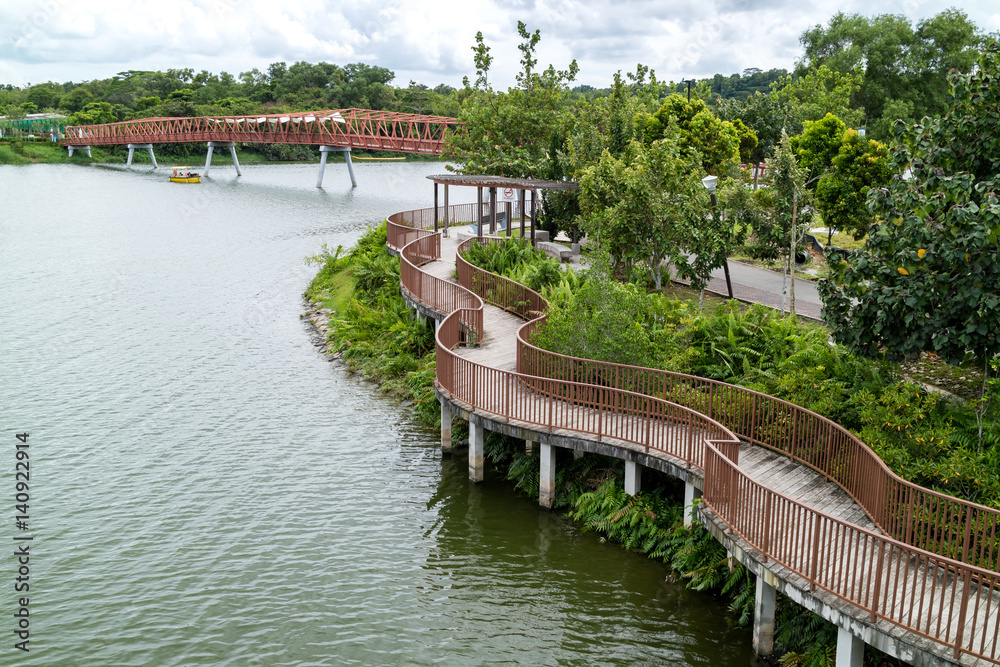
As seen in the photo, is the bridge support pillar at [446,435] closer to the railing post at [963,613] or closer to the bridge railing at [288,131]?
the railing post at [963,613]

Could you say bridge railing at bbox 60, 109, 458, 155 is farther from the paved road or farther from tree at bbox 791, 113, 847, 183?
the paved road

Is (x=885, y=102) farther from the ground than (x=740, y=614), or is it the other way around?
(x=885, y=102)

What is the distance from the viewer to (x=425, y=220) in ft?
136

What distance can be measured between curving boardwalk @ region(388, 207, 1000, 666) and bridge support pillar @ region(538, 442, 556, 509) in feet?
0.16

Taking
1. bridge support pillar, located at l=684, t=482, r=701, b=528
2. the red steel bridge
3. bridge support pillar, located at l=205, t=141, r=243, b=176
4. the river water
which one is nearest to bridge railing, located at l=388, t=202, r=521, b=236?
the river water

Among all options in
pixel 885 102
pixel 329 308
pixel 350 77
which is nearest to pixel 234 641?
pixel 329 308

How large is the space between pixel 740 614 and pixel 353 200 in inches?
2640

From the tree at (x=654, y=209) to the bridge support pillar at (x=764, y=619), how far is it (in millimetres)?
13756

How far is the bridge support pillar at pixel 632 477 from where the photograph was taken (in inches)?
624

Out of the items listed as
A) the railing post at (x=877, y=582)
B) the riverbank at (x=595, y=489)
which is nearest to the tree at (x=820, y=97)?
the riverbank at (x=595, y=489)

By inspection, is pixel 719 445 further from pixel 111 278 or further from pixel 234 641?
pixel 111 278

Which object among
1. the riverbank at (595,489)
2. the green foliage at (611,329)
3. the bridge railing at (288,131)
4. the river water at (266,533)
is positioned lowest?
the river water at (266,533)

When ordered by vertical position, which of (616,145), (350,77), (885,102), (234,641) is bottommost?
(234,641)

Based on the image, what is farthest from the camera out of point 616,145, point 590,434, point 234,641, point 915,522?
point 616,145
